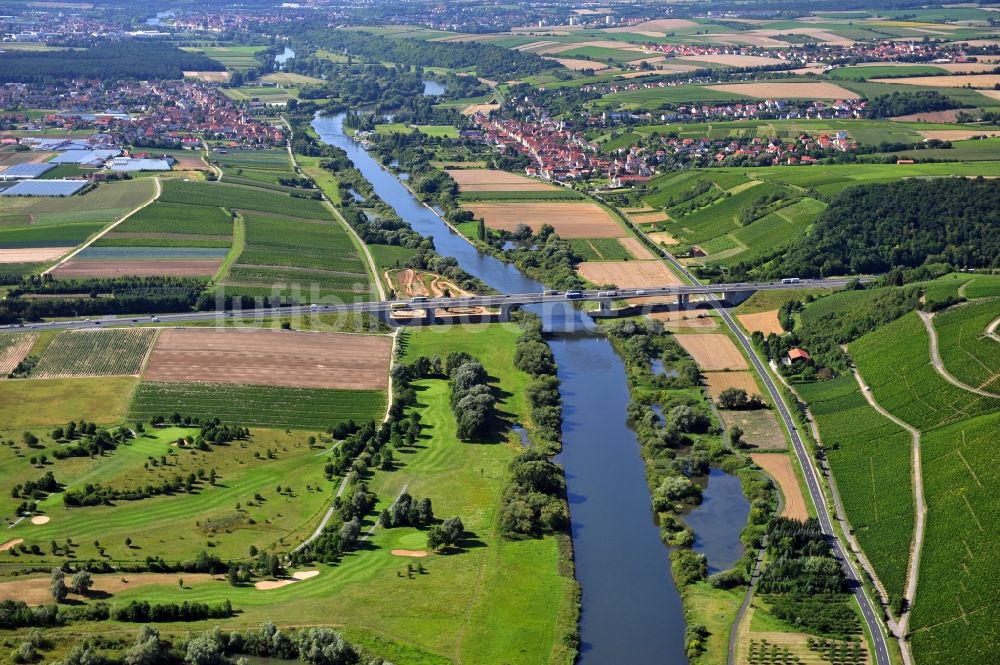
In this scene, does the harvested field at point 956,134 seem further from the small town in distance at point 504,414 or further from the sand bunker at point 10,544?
the sand bunker at point 10,544

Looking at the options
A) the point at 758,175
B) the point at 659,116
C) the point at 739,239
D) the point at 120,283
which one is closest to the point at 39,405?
the point at 120,283

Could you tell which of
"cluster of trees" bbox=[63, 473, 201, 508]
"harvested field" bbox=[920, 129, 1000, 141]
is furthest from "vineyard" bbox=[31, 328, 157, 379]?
"harvested field" bbox=[920, 129, 1000, 141]

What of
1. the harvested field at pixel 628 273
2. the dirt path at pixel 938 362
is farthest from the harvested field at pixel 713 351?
the harvested field at pixel 628 273

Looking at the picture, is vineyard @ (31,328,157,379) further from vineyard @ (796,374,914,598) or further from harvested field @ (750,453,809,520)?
vineyard @ (796,374,914,598)

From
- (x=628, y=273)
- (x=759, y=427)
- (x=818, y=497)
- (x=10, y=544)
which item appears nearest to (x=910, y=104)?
(x=628, y=273)

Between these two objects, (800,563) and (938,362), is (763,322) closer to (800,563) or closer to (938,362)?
(938,362)

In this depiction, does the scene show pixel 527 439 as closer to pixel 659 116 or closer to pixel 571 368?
pixel 571 368
